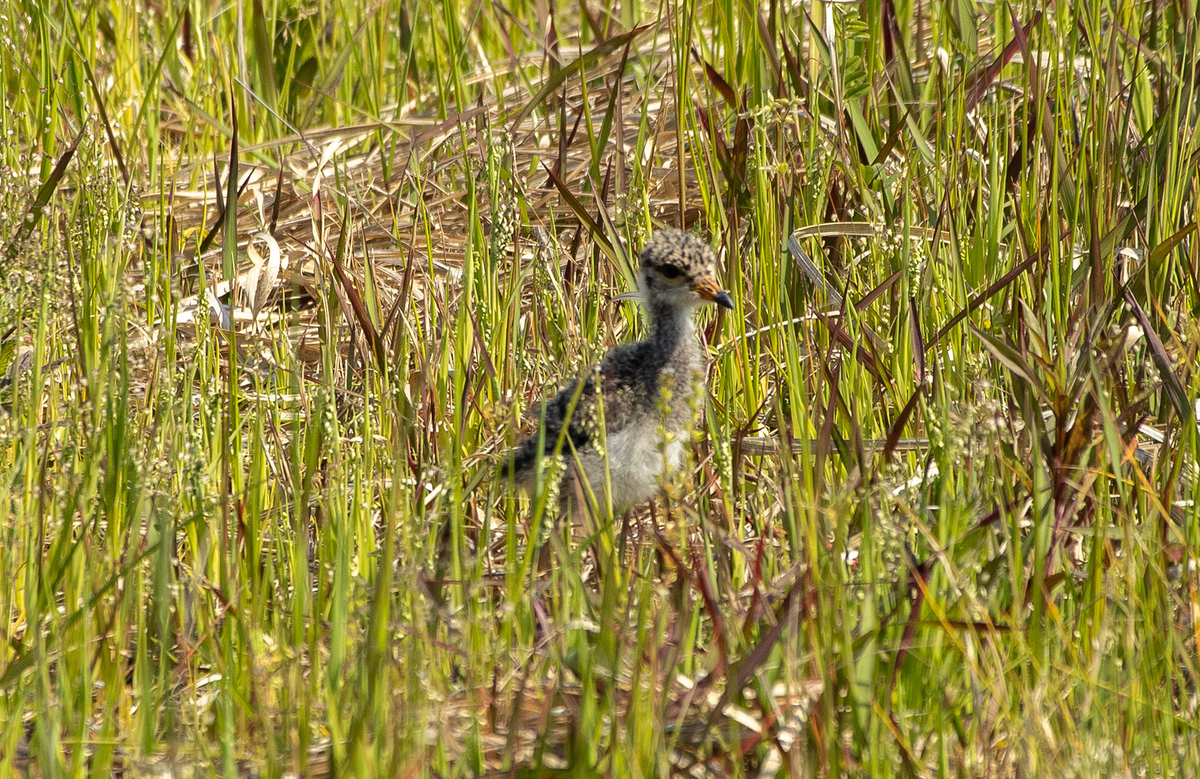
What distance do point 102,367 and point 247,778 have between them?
0.97 meters

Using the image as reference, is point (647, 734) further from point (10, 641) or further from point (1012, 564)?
point (10, 641)

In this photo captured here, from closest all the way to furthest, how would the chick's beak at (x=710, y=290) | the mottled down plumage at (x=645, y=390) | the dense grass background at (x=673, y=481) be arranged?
1. the dense grass background at (x=673, y=481)
2. the mottled down plumage at (x=645, y=390)
3. the chick's beak at (x=710, y=290)

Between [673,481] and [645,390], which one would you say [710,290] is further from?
[673,481]

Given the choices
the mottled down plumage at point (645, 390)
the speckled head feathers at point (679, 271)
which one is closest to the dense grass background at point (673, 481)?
the mottled down plumage at point (645, 390)

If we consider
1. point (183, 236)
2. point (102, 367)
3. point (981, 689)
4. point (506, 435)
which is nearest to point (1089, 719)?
point (981, 689)

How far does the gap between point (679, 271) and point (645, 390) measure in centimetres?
32

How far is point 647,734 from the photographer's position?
208 centimetres

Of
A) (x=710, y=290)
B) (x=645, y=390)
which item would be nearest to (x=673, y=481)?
(x=645, y=390)

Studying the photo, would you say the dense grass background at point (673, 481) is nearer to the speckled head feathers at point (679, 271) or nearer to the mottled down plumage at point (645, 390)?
the mottled down plumage at point (645, 390)

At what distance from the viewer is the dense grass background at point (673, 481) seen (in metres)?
2.25

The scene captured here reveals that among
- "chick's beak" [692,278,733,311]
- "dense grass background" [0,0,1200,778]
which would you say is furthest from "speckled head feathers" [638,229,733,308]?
"dense grass background" [0,0,1200,778]

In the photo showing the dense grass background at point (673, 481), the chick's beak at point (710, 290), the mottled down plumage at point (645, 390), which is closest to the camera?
the dense grass background at point (673, 481)

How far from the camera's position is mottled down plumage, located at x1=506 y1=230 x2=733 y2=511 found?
10.9 ft

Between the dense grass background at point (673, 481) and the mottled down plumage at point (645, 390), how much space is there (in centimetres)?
10
